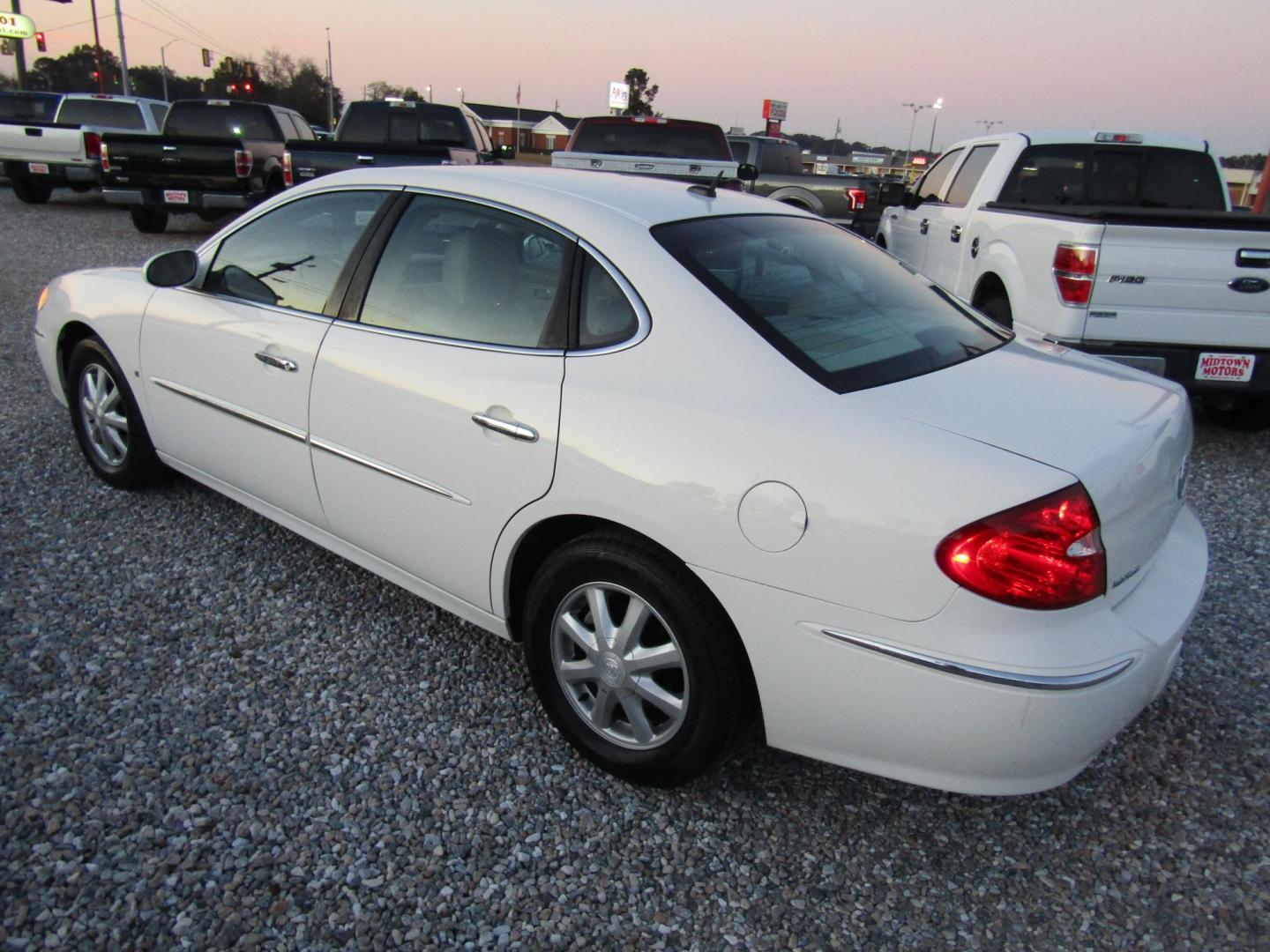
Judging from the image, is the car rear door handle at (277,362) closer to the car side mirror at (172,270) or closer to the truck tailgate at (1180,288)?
the car side mirror at (172,270)

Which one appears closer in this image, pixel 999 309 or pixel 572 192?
pixel 572 192

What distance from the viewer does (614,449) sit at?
7.42 feet

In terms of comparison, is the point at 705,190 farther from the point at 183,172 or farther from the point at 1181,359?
the point at 183,172

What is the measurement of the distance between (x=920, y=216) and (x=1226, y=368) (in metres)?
3.22

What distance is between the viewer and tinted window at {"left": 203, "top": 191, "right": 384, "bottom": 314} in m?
3.16

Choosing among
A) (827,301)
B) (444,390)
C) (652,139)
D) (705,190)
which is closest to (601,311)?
(444,390)

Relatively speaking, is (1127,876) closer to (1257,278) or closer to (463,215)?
(463,215)

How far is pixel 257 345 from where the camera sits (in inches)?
127

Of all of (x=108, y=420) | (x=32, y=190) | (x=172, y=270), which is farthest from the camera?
(x=32, y=190)

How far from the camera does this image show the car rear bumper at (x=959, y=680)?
1902 millimetres

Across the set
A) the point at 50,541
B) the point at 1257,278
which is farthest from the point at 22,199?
the point at 1257,278

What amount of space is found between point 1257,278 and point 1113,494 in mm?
3897

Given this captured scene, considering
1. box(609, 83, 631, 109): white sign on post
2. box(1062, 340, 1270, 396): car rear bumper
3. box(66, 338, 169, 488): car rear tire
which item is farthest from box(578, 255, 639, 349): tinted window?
box(609, 83, 631, 109): white sign on post

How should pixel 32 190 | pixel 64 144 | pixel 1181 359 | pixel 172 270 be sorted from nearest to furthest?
pixel 172 270 → pixel 1181 359 → pixel 64 144 → pixel 32 190
